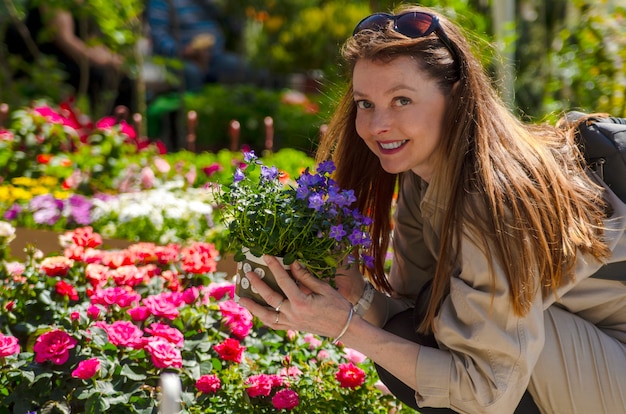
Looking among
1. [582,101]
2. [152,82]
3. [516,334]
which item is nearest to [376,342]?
[516,334]

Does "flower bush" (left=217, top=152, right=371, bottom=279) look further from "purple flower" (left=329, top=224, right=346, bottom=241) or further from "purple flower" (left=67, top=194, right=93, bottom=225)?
"purple flower" (left=67, top=194, right=93, bottom=225)

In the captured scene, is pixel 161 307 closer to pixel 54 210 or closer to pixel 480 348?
pixel 480 348

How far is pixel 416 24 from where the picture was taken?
1.86 m

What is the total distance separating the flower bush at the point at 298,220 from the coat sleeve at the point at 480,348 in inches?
9.9

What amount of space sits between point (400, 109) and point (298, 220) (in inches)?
13.0

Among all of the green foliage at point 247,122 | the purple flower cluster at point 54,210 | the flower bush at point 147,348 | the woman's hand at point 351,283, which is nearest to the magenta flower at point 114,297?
the flower bush at point 147,348

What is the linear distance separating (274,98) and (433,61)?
5858 millimetres

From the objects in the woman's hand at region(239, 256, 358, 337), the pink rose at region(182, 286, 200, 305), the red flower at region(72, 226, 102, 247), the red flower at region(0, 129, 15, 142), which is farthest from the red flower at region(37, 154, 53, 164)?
the woman's hand at region(239, 256, 358, 337)

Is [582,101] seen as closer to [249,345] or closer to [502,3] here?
[502,3]

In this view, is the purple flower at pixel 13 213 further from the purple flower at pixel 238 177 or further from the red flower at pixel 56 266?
the purple flower at pixel 238 177

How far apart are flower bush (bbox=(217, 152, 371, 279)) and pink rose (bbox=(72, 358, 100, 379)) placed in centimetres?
40

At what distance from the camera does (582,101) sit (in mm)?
4965

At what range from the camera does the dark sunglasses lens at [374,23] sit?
1908mm

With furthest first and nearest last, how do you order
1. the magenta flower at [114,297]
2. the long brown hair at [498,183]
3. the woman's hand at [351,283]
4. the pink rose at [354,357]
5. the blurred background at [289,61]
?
the blurred background at [289,61] < the pink rose at [354,357] < the magenta flower at [114,297] < the woman's hand at [351,283] < the long brown hair at [498,183]
